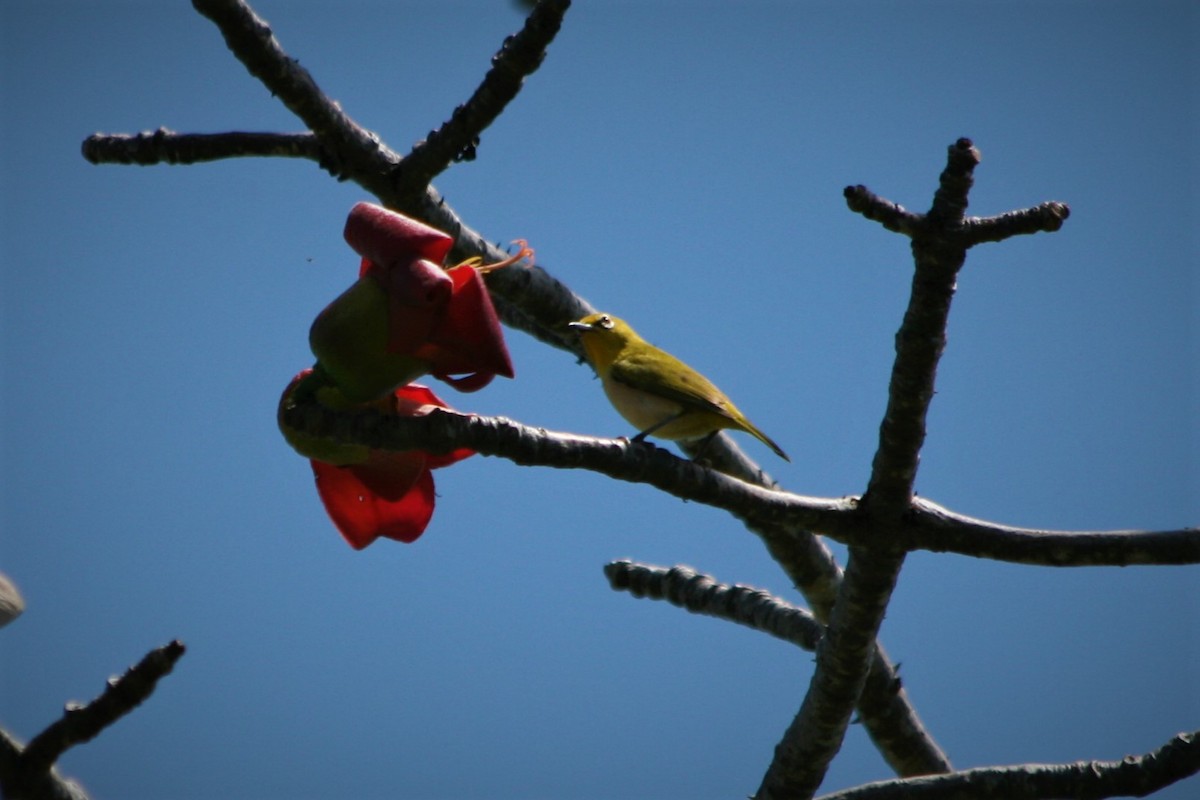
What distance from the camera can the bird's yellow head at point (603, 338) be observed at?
4.68m

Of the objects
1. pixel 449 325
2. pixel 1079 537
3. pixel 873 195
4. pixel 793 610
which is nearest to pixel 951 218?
pixel 873 195

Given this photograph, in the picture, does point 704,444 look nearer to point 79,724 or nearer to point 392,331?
point 392,331

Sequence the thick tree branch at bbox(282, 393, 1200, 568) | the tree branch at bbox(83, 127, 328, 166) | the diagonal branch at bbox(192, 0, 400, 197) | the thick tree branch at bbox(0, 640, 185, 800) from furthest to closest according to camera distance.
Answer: the tree branch at bbox(83, 127, 328, 166) < the diagonal branch at bbox(192, 0, 400, 197) < the thick tree branch at bbox(282, 393, 1200, 568) < the thick tree branch at bbox(0, 640, 185, 800)

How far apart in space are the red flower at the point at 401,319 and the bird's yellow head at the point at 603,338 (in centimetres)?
249

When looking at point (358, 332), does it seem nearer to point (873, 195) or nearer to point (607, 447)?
point (607, 447)

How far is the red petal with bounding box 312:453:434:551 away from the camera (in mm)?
2336

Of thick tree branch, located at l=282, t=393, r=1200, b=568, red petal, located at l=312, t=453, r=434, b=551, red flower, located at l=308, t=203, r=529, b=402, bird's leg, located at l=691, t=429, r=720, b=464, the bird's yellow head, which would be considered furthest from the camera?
the bird's yellow head

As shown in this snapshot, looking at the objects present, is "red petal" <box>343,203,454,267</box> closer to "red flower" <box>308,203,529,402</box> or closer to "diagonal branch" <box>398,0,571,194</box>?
"red flower" <box>308,203,529,402</box>

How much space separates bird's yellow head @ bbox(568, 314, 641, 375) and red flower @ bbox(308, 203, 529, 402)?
8.17 feet

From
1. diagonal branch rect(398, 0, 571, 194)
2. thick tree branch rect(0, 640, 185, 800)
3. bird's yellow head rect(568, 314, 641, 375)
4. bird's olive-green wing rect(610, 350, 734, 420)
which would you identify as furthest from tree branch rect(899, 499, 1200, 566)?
bird's yellow head rect(568, 314, 641, 375)

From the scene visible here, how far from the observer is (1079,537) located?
8.98 feet

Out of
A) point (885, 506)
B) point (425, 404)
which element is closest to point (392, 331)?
point (425, 404)

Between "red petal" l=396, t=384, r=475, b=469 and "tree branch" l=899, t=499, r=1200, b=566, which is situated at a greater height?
"tree branch" l=899, t=499, r=1200, b=566

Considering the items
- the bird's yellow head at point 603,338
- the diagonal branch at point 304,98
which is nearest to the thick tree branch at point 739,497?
the diagonal branch at point 304,98
